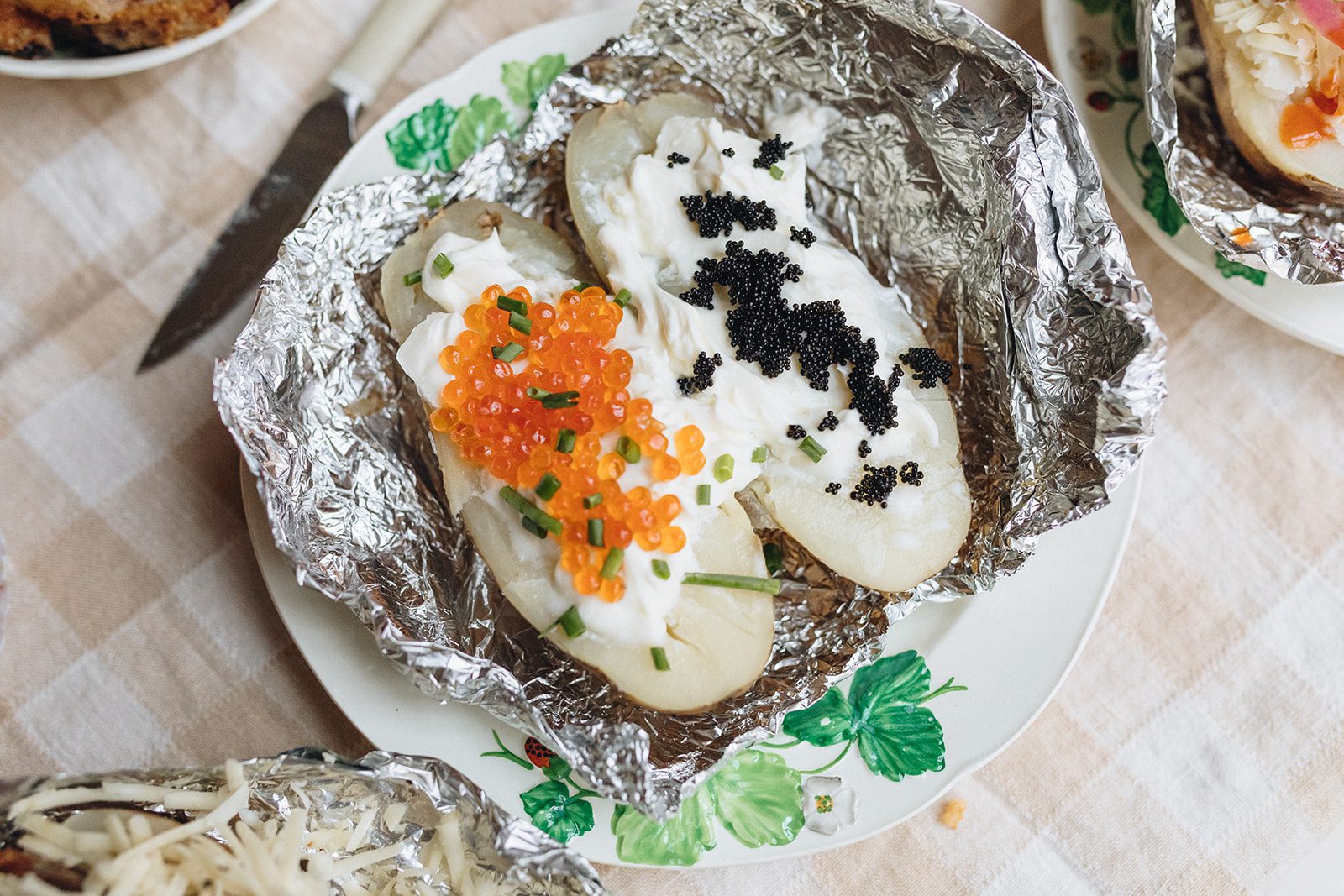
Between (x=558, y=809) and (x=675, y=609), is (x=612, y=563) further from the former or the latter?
(x=558, y=809)

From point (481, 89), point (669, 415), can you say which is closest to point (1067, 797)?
point (669, 415)

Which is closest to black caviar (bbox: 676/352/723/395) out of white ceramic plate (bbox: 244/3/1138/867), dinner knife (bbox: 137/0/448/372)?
white ceramic plate (bbox: 244/3/1138/867)

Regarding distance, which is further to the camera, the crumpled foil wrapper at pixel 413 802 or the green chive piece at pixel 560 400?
the green chive piece at pixel 560 400

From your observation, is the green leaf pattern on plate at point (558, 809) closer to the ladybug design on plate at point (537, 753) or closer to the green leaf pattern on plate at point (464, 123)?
the ladybug design on plate at point (537, 753)

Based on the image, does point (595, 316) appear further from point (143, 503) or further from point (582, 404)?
point (143, 503)

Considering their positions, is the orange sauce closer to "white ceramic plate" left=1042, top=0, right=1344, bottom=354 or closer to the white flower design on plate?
"white ceramic plate" left=1042, top=0, right=1344, bottom=354

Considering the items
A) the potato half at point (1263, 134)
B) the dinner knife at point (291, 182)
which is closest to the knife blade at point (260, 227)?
the dinner knife at point (291, 182)
